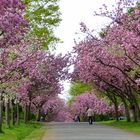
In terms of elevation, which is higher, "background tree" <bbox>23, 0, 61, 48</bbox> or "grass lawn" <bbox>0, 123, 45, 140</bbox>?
"background tree" <bbox>23, 0, 61, 48</bbox>

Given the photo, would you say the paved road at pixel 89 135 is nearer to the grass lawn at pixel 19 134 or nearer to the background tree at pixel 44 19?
the grass lawn at pixel 19 134

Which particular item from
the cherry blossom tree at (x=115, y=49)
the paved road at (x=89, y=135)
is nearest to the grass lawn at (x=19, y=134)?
the paved road at (x=89, y=135)

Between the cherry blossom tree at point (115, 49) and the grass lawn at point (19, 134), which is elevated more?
the cherry blossom tree at point (115, 49)

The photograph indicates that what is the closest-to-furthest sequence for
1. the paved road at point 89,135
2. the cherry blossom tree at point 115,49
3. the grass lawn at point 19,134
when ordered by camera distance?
the paved road at point 89,135 → the grass lawn at point 19,134 → the cherry blossom tree at point 115,49

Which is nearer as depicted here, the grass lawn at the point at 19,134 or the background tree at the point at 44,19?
the grass lawn at the point at 19,134

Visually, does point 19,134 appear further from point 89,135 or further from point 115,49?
point 115,49

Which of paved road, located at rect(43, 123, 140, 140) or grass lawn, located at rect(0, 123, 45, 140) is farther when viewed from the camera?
grass lawn, located at rect(0, 123, 45, 140)

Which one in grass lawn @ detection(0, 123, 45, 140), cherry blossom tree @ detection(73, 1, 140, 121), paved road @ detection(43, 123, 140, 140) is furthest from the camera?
cherry blossom tree @ detection(73, 1, 140, 121)

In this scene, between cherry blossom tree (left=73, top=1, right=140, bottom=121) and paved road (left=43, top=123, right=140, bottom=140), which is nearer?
paved road (left=43, top=123, right=140, bottom=140)

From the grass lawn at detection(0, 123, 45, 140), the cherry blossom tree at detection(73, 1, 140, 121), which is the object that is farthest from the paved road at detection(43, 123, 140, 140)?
the cherry blossom tree at detection(73, 1, 140, 121)

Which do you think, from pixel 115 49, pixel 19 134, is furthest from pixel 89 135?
pixel 115 49

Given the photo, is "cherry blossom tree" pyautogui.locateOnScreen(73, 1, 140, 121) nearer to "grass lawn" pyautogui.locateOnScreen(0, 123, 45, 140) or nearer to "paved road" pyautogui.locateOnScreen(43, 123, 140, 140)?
"paved road" pyautogui.locateOnScreen(43, 123, 140, 140)

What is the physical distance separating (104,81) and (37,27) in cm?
1129

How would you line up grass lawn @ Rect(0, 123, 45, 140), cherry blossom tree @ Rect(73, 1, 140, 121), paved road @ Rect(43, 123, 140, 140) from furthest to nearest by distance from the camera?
cherry blossom tree @ Rect(73, 1, 140, 121) → grass lawn @ Rect(0, 123, 45, 140) → paved road @ Rect(43, 123, 140, 140)
